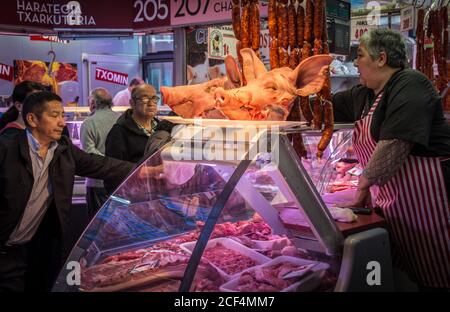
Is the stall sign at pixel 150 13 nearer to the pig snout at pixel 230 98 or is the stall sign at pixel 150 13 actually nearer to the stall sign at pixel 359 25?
the stall sign at pixel 359 25

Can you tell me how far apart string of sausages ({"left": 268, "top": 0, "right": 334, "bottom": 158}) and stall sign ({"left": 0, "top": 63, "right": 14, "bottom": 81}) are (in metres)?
6.99

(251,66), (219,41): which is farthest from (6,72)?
(251,66)

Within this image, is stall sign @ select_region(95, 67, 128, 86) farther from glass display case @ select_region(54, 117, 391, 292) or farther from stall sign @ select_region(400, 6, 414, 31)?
glass display case @ select_region(54, 117, 391, 292)

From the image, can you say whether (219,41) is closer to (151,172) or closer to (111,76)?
(111,76)

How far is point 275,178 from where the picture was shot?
2.11m

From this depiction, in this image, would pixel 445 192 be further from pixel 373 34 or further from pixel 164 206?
pixel 164 206

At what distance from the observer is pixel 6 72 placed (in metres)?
8.87

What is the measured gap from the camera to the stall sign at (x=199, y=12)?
657 cm

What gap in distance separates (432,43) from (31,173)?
464cm

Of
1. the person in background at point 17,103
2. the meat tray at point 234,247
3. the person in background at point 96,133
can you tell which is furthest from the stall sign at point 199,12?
the meat tray at point 234,247

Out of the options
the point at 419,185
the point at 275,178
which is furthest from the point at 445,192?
the point at 275,178

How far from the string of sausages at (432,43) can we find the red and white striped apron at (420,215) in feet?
11.0

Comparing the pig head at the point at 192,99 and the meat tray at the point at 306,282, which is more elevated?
the pig head at the point at 192,99

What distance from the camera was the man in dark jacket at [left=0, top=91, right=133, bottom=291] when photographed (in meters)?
3.11
